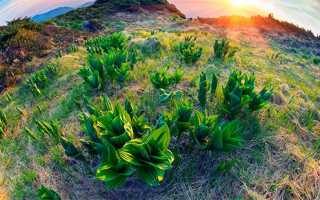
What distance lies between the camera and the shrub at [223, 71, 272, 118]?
3341 mm

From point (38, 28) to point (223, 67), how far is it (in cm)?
886

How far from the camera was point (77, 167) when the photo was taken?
324cm

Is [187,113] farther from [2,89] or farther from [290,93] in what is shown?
[2,89]

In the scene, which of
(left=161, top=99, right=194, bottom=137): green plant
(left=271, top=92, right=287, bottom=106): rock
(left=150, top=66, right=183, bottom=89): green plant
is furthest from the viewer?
(left=150, top=66, right=183, bottom=89): green plant

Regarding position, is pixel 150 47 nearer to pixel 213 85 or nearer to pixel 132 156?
pixel 213 85

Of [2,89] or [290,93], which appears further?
[2,89]

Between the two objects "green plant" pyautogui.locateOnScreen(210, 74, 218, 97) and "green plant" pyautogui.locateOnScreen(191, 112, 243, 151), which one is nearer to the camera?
"green plant" pyautogui.locateOnScreen(191, 112, 243, 151)

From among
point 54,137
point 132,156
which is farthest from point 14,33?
point 132,156

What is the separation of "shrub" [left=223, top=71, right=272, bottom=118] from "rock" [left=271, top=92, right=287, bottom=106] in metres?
0.57

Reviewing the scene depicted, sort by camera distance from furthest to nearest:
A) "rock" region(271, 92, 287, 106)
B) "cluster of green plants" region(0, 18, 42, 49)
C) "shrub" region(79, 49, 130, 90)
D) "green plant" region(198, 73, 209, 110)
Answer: "cluster of green plants" region(0, 18, 42, 49) → "shrub" region(79, 49, 130, 90) → "rock" region(271, 92, 287, 106) → "green plant" region(198, 73, 209, 110)

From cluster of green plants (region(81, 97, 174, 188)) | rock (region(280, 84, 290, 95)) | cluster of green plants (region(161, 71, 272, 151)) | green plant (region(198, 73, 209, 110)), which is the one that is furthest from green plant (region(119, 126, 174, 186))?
rock (region(280, 84, 290, 95))

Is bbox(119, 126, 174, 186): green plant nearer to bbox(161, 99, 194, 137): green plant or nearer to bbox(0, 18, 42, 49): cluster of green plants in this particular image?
bbox(161, 99, 194, 137): green plant

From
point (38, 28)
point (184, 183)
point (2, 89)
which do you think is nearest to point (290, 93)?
point (184, 183)

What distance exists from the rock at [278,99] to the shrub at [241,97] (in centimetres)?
57
